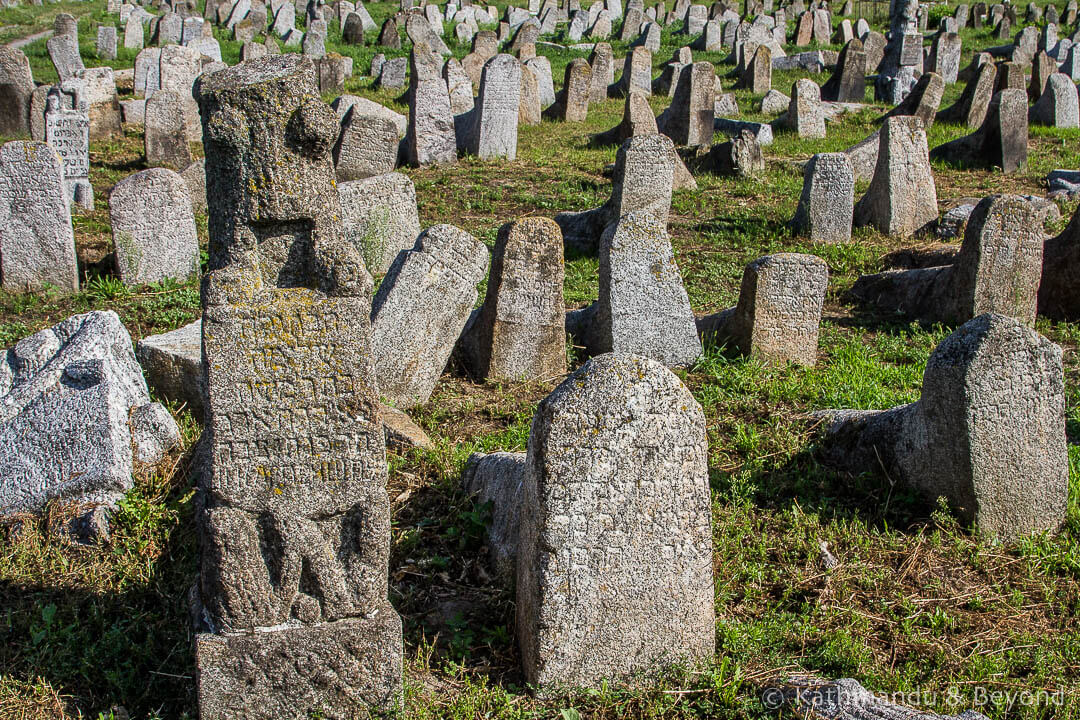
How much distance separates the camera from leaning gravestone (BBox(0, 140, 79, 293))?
26.0 ft

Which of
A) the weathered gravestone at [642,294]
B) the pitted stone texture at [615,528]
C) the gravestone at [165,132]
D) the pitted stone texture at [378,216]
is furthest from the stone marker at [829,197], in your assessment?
the gravestone at [165,132]

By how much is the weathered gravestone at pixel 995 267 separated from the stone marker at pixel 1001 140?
5898 millimetres

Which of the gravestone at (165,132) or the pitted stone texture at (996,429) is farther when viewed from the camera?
the gravestone at (165,132)

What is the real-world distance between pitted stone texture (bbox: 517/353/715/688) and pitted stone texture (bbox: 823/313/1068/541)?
1754mm

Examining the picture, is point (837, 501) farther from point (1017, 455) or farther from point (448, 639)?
point (448, 639)

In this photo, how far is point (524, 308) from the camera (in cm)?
651

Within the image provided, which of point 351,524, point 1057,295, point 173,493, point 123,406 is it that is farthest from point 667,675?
point 1057,295

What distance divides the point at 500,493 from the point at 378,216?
15.6 ft

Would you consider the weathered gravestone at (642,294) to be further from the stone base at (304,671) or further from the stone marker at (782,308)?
the stone base at (304,671)

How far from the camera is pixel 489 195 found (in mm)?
11531

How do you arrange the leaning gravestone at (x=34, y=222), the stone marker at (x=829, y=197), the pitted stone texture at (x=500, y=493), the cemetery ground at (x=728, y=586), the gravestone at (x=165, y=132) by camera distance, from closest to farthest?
the cemetery ground at (x=728, y=586)
the pitted stone texture at (x=500, y=493)
the leaning gravestone at (x=34, y=222)
the stone marker at (x=829, y=197)
the gravestone at (x=165, y=132)

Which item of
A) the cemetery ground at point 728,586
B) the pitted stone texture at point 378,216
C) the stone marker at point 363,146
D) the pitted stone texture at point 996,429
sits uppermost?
the stone marker at point 363,146

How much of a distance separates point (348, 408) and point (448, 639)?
4.19 feet

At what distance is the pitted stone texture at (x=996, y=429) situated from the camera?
14.8ft
